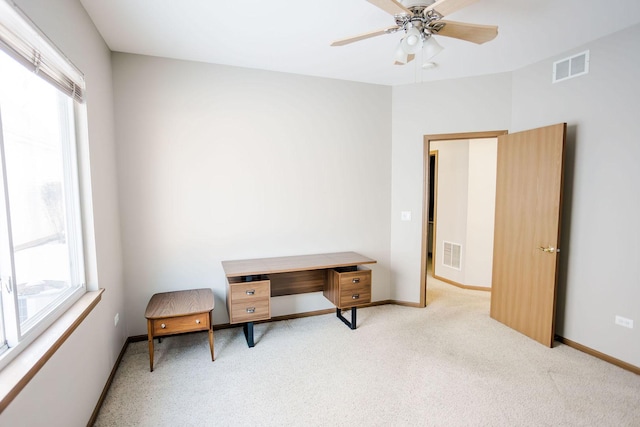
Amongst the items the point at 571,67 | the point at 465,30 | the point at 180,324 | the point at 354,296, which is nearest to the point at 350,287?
the point at 354,296

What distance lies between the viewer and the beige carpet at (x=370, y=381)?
6.50 ft

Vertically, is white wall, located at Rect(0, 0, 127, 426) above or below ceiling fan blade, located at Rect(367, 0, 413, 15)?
below

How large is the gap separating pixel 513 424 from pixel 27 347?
2657 millimetres

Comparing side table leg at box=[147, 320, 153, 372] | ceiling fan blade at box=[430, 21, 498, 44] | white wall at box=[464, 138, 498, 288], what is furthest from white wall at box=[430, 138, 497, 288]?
side table leg at box=[147, 320, 153, 372]

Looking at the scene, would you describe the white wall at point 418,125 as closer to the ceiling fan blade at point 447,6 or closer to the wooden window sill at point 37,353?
the ceiling fan blade at point 447,6

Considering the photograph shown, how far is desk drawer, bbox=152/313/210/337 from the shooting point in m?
2.43

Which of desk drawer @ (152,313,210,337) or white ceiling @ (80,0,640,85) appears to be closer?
white ceiling @ (80,0,640,85)

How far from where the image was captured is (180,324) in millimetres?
2482

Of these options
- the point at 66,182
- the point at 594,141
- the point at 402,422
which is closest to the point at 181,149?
the point at 66,182

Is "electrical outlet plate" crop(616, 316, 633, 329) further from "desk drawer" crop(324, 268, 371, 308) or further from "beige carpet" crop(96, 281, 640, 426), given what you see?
"desk drawer" crop(324, 268, 371, 308)

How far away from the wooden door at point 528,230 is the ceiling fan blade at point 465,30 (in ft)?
4.40

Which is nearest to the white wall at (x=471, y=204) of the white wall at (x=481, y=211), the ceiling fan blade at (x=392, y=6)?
the white wall at (x=481, y=211)

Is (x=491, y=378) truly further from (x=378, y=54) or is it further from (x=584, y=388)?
(x=378, y=54)

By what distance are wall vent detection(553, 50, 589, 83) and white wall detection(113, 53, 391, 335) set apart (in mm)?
1649
